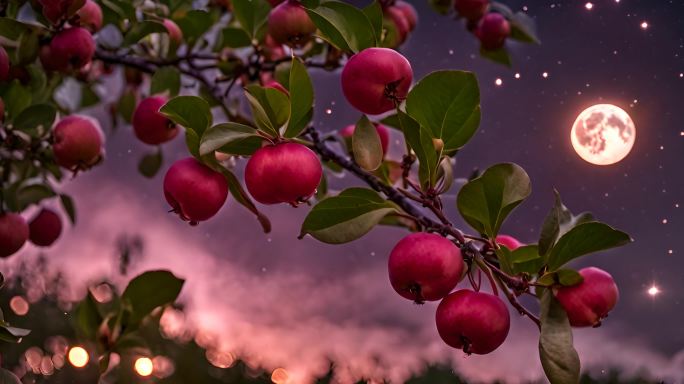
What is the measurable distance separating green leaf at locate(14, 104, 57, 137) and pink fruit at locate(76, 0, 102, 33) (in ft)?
0.40

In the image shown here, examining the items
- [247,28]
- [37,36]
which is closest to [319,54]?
[247,28]

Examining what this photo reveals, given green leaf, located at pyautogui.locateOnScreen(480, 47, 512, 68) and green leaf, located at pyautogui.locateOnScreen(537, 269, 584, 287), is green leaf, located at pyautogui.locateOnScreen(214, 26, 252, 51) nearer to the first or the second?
green leaf, located at pyautogui.locateOnScreen(480, 47, 512, 68)

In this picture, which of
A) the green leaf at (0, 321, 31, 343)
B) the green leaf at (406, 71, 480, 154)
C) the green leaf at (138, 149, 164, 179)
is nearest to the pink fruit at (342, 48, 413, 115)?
the green leaf at (406, 71, 480, 154)

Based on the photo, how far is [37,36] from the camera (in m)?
0.93

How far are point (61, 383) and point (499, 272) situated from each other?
195cm

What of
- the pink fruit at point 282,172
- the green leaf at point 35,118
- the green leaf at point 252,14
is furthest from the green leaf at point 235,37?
the pink fruit at point 282,172

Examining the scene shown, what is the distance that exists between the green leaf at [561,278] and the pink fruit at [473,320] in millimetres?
51

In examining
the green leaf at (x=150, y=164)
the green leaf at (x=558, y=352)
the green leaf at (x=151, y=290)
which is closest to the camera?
the green leaf at (x=558, y=352)

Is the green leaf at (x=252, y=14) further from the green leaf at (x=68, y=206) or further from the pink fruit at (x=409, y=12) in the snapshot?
the green leaf at (x=68, y=206)

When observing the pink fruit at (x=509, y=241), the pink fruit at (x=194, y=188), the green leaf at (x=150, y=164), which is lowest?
the green leaf at (x=150, y=164)

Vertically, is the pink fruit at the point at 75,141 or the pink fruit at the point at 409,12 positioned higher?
the pink fruit at the point at 409,12

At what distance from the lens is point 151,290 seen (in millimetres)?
700

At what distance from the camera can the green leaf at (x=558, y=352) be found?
56 cm

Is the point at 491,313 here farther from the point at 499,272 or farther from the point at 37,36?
the point at 37,36
